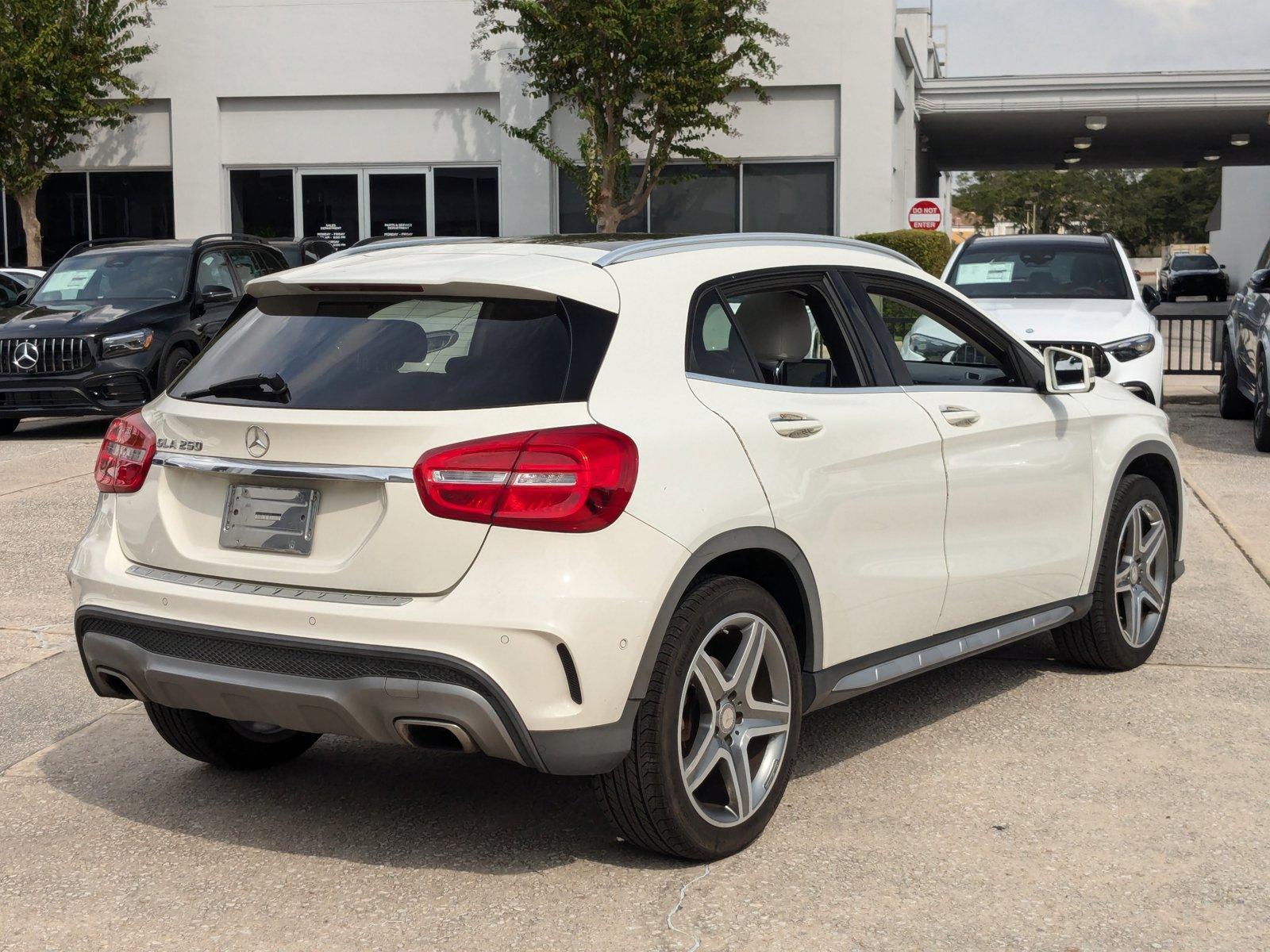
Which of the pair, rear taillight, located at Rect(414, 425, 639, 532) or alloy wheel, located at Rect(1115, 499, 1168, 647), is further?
alloy wheel, located at Rect(1115, 499, 1168, 647)

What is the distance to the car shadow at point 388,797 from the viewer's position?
4180 millimetres

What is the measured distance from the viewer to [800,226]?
2812cm

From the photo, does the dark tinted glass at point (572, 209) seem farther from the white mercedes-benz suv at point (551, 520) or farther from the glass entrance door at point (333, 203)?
the white mercedes-benz suv at point (551, 520)

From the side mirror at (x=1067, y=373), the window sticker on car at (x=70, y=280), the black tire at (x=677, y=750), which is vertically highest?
the window sticker on car at (x=70, y=280)

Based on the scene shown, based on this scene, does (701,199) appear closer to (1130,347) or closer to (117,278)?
(117,278)

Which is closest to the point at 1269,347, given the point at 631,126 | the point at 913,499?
the point at 913,499

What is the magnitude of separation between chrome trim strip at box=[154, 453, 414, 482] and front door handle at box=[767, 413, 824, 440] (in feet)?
3.49

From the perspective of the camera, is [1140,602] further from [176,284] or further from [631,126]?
[631,126]

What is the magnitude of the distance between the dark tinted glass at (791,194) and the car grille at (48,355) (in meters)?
16.4

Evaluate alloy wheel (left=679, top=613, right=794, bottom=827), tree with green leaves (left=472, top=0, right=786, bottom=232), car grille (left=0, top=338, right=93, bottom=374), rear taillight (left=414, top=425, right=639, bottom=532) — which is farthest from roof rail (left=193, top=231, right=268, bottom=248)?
rear taillight (left=414, top=425, right=639, bottom=532)

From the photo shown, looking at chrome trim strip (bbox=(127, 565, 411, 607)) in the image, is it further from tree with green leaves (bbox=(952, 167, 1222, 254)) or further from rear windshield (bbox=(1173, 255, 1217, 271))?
tree with green leaves (bbox=(952, 167, 1222, 254))

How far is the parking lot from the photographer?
12.0 ft

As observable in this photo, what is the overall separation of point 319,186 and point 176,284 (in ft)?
51.4

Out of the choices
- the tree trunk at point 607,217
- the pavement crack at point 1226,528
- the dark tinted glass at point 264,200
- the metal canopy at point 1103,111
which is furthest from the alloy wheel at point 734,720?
the metal canopy at point 1103,111
